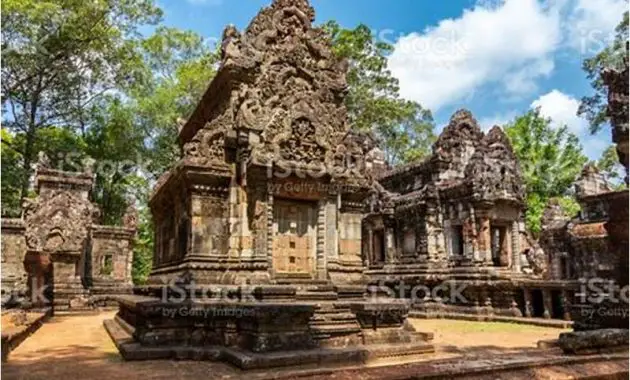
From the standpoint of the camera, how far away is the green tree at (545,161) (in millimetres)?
31281

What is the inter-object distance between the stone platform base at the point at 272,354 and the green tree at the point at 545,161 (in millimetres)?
25081

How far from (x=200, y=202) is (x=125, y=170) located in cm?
2316

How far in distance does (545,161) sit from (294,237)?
26.1 metres

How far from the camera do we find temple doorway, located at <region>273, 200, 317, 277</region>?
10.2m

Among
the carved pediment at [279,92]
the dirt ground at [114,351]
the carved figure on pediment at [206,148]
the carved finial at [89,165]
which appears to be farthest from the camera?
the carved finial at [89,165]

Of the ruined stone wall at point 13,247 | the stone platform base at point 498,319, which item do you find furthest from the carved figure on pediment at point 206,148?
the ruined stone wall at point 13,247

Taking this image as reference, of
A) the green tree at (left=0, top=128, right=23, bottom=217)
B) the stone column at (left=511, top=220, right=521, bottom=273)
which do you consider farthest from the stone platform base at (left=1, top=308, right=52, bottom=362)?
the green tree at (left=0, top=128, right=23, bottom=217)

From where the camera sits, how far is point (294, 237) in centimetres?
1038

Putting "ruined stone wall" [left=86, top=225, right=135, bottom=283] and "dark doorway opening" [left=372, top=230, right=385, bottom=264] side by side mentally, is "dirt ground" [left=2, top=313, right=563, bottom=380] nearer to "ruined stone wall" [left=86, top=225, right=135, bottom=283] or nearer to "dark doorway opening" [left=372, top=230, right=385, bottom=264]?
"dark doorway opening" [left=372, top=230, right=385, bottom=264]

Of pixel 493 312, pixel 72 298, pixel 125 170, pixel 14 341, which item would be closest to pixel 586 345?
pixel 14 341

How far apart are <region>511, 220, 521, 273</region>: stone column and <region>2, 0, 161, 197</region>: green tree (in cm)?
1920

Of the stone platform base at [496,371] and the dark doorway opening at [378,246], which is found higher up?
the dark doorway opening at [378,246]

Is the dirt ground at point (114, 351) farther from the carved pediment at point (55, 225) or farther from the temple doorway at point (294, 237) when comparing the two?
the carved pediment at point (55, 225)

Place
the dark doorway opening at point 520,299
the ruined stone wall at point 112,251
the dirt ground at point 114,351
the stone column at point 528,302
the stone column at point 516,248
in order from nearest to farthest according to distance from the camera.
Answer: the dirt ground at point 114,351 < the stone column at point 528,302 < the dark doorway opening at point 520,299 < the stone column at point 516,248 < the ruined stone wall at point 112,251
